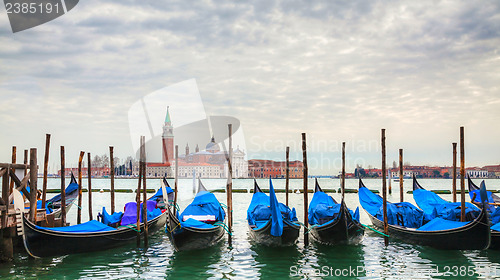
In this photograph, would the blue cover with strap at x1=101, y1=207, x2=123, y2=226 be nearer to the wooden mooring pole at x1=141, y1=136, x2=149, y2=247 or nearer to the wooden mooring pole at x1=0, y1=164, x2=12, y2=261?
the wooden mooring pole at x1=141, y1=136, x2=149, y2=247

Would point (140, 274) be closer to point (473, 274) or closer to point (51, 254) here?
point (51, 254)

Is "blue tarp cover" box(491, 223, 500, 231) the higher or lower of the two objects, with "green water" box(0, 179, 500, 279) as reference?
higher

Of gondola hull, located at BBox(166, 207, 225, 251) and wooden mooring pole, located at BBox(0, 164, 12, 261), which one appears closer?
wooden mooring pole, located at BBox(0, 164, 12, 261)

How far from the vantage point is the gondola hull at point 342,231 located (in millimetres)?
8305

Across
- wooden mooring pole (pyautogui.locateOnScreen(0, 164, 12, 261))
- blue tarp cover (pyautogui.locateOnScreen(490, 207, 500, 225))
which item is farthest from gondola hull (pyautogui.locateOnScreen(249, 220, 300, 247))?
wooden mooring pole (pyautogui.locateOnScreen(0, 164, 12, 261))

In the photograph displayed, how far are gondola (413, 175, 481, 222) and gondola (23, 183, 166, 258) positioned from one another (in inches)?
265

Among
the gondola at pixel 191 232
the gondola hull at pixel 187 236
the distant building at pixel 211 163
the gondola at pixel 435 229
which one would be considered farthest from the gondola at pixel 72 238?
the distant building at pixel 211 163

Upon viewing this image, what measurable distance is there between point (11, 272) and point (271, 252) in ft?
14.4

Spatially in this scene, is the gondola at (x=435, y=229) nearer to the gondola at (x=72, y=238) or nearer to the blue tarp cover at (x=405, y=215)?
the blue tarp cover at (x=405, y=215)

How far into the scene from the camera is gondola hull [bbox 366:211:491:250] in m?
7.40

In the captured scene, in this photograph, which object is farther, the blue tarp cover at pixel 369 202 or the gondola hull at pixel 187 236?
the blue tarp cover at pixel 369 202

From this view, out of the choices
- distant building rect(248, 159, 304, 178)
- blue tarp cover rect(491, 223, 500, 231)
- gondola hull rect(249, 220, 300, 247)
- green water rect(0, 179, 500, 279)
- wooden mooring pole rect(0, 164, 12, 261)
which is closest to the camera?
green water rect(0, 179, 500, 279)

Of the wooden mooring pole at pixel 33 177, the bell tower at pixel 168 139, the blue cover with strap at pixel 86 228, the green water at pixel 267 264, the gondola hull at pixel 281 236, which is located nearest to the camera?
the green water at pixel 267 264

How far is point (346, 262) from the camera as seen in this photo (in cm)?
745
